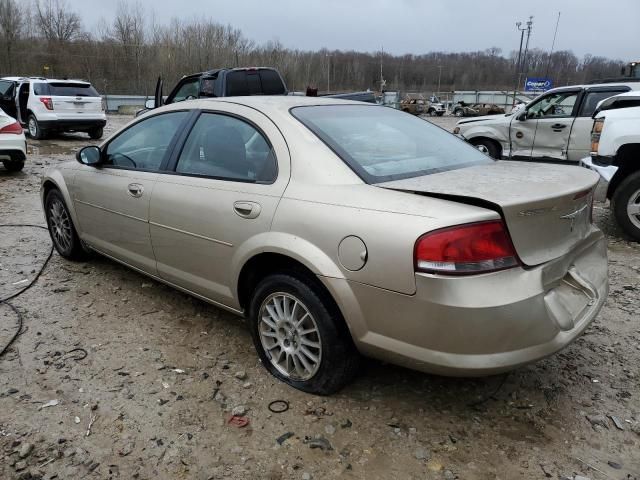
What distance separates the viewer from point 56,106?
14.4 meters

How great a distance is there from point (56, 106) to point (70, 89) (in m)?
0.68

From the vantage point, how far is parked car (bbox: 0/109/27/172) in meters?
8.98

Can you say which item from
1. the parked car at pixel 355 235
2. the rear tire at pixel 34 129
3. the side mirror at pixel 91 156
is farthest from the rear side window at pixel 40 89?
the parked car at pixel 355 235

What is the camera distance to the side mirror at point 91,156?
3.91 meters

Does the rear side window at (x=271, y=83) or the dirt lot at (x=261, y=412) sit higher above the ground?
the rear side window at (x=271, y=83)

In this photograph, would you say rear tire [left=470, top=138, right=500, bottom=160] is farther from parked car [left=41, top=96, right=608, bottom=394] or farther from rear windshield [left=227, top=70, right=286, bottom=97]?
parked car [left=41, top=96, right=608, bottom=394]

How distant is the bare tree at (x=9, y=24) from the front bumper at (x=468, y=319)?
5265cm

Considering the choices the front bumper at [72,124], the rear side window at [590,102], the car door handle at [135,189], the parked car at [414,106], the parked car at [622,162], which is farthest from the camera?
the parked car at [414,106]

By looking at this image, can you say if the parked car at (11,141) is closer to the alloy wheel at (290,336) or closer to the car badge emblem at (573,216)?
the alloy wheel at (290,336)

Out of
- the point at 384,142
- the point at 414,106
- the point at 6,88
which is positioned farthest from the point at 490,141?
the point at 414,106

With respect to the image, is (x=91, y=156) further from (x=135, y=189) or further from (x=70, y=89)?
(x=70, y=89)

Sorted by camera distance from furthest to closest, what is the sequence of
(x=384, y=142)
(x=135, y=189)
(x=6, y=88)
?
(x=6, y=88) → (x=135, y=189) → (x=384, y=142)

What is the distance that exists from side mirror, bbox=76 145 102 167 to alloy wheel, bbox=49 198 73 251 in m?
0.81

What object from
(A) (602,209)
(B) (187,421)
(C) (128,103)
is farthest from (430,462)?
(C) (128,103)
